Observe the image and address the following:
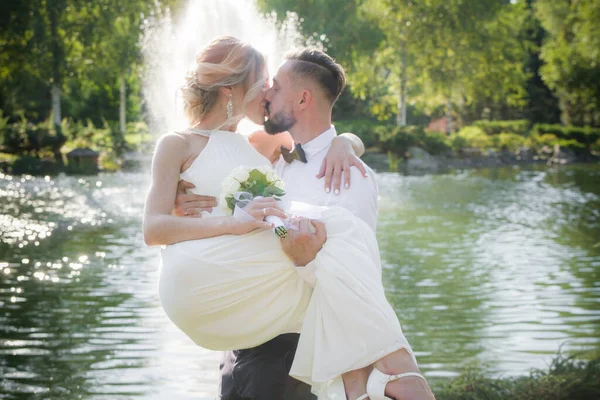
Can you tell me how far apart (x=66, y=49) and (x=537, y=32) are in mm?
27694

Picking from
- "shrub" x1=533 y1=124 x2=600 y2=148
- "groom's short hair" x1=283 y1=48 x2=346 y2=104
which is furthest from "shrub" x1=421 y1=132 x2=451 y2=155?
"groom's short hair" x1=283 y1=48 x2=346 y2=104

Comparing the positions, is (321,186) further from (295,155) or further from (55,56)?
(55,56)

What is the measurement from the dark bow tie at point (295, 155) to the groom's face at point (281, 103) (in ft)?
0.39

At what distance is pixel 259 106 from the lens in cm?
338

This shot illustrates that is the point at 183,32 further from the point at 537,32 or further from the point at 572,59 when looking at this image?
the point at 537,32

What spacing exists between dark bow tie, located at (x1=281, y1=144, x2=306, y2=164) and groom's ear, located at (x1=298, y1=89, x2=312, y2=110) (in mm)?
185

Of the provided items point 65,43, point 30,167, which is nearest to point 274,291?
point 30,167

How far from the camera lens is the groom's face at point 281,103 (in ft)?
11.3

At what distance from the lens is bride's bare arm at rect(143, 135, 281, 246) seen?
2879mm

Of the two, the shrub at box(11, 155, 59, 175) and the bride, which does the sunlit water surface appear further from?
the shrub at box(11, 155, 59, 175)

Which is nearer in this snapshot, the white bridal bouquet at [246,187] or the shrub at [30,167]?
the white bridal bouquet at [246,187]

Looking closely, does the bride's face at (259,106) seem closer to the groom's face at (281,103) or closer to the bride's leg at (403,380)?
the groom's face at (281,103)

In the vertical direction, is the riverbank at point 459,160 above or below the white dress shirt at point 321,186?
below

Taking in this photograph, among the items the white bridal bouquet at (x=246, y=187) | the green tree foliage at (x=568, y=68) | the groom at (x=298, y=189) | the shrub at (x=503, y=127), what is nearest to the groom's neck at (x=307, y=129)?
the groom at (x=298, y=189)
